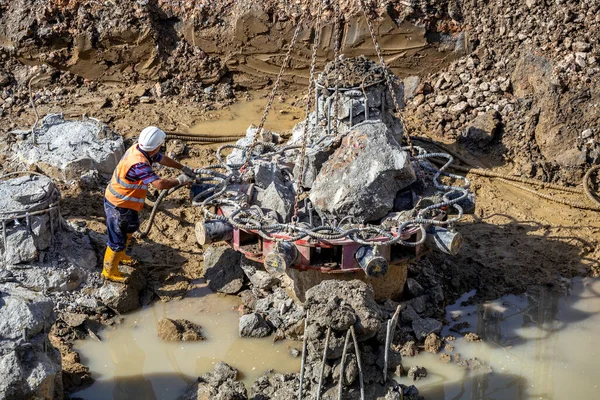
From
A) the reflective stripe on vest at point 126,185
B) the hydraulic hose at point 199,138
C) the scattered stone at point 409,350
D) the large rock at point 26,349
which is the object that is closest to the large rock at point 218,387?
the large rock at point 26,349

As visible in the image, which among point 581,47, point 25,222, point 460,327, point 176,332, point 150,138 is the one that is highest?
point 150,138

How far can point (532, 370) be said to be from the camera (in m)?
6.60

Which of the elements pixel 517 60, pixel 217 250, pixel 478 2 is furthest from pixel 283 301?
pixel 478 2

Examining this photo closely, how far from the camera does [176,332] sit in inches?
272

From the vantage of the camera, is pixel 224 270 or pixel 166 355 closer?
pixel 166 355

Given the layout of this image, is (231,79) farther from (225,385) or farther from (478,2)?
(225,385)

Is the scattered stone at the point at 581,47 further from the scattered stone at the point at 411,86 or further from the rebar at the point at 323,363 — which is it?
the rebar at the point at 323,363

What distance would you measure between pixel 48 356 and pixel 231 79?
22.4 ft

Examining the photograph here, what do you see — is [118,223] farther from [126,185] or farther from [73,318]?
[73,318]

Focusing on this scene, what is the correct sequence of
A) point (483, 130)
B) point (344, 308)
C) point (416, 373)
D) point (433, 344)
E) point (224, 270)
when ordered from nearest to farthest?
point (344, 308)
point (416, 373)
point (433, 344)
point (224, 270)
point (483, 130)

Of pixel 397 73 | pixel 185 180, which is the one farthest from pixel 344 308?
pixel 397 73

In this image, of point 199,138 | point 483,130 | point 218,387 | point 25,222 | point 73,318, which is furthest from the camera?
point 199,138

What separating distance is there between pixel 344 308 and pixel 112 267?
9.60ft

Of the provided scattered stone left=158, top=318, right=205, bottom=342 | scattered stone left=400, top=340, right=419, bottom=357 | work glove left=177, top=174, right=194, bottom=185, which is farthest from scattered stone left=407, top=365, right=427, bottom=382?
work glove left=177, top=174, right=194, bottom=185
